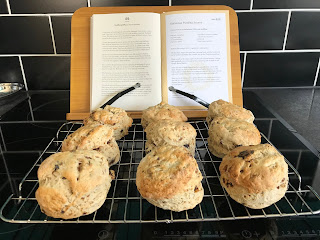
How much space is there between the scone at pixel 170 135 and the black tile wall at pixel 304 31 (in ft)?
3.27

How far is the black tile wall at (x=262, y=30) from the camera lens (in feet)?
4.84

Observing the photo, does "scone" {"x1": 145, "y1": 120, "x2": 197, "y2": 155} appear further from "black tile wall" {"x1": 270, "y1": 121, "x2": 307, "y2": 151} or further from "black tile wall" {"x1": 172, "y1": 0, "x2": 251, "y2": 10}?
"black tile wall" {"x1": 172, "y1": 0, "x2": 251, "y2": 10}

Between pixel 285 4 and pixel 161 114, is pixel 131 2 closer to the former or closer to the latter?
pixel 161 114

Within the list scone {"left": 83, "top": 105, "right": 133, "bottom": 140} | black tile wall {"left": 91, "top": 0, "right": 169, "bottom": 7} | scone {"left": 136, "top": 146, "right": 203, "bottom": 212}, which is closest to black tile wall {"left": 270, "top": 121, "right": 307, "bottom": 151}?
scone {"left": 136, "top": 146, "right": 203, "bottom": 212}

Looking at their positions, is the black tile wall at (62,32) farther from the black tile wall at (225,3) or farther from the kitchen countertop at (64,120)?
the black tile wall at (225,3)

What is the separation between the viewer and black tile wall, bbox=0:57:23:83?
1.56 m

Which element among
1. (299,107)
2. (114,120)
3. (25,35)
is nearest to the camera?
(114,120)

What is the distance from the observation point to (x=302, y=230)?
0.67 meters

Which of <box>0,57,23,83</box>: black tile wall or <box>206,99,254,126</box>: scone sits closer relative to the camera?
<box>206,99,254,126</box>: scone

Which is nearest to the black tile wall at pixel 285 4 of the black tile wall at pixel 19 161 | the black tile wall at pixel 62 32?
the black tile wall at pixel 62 32

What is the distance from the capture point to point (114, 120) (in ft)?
3.44

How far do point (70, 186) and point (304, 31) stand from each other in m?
1.49

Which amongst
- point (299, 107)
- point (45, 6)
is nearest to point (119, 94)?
point (45, 6)

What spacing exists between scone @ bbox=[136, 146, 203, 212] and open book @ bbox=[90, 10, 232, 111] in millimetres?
541
